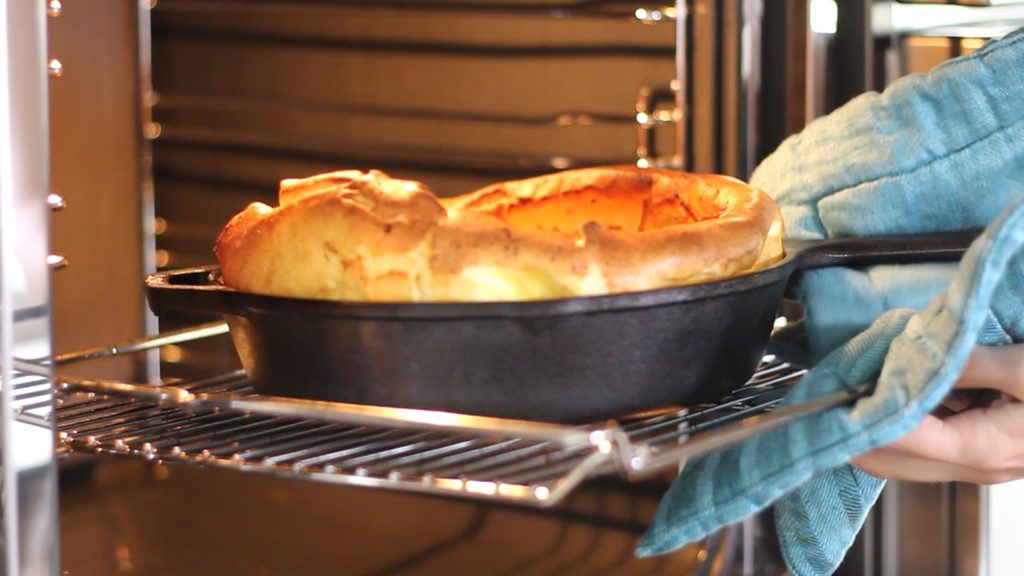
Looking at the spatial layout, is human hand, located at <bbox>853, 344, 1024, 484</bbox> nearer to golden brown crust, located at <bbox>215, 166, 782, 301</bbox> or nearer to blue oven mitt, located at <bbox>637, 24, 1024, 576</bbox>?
blue oven mitt, located at <bbox>637, 24, 1024, 576</bbox>

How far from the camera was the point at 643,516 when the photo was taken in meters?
1.25

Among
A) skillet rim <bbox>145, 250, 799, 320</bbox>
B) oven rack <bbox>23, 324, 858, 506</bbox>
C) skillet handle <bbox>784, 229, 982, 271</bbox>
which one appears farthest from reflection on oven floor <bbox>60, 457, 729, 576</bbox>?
skillet handle <bbox>784, 229, 982, 271</bbox>

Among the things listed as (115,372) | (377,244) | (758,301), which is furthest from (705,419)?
(115,372)

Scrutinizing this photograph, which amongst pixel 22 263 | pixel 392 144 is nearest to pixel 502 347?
pixel 22 263

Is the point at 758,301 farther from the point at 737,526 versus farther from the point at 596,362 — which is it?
the point at 737,526

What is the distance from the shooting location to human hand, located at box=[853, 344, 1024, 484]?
667mm

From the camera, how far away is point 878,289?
2.34 ft

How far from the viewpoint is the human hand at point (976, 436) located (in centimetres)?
67

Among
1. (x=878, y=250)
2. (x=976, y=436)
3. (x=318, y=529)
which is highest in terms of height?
(x=878, y=250)

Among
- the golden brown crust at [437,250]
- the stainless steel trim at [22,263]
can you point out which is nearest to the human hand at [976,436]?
the golden brown crust at [437,250]

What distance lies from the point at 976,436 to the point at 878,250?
0.12m

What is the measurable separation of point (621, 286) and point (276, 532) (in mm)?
685

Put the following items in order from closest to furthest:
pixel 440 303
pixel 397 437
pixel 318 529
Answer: pixel 440 303 < pixel 397 437 < pixel 318 529

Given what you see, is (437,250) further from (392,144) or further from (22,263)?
(392,144)
